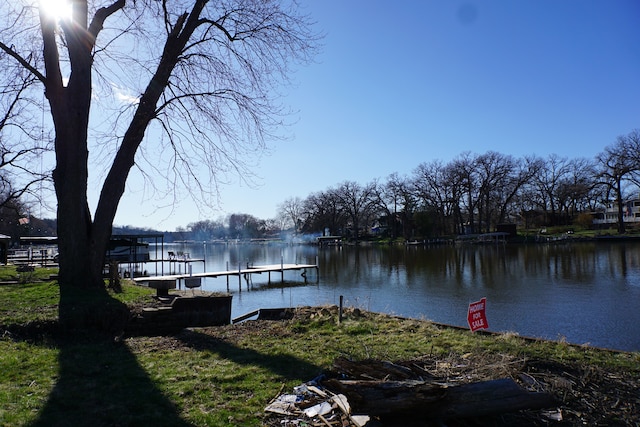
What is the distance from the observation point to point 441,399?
12.7ft

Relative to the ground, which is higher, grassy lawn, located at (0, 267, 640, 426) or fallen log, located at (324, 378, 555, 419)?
fallen log, located at (324, 378, 555, 419)

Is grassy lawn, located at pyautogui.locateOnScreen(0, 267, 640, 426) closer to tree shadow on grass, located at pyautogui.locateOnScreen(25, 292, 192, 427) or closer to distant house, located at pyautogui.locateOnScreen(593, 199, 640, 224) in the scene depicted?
tree shadow on grass, located at pyautogui.locateOnScreen(25, 292, 192, 427)

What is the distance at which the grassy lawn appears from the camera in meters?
4.48

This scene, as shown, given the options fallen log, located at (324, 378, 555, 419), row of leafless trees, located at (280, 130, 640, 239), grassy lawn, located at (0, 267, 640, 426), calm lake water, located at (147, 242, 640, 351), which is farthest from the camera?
row of leafless trees, located at (280, 130, 640, 239)

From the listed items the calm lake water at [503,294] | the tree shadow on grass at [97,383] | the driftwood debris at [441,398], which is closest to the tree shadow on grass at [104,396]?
the tree shadow on grass at [97,383]

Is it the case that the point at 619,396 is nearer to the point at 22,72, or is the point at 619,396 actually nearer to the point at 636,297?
the point at 22,72

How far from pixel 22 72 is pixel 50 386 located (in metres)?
10.8

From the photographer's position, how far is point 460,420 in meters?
3.98

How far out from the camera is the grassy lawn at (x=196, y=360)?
14.7 feet

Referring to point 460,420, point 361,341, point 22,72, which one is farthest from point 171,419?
point 22,72

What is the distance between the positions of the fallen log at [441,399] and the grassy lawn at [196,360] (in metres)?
1.13

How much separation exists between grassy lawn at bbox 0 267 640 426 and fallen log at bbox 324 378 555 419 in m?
1.13

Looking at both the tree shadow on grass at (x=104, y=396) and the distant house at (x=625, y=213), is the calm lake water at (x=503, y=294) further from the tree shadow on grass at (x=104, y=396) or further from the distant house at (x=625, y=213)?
the distant house at (x=625, y=213)

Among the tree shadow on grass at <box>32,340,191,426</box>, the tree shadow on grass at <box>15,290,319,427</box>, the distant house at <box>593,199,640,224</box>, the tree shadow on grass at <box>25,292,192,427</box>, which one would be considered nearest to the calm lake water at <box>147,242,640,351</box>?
the tree shadow on grass at <box>15,290,319,427</box>
